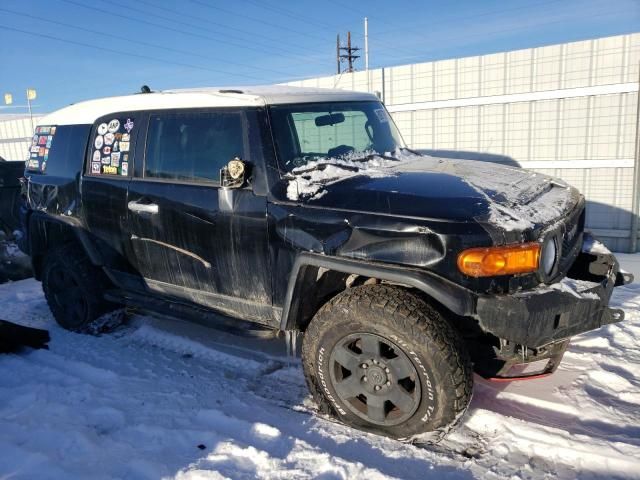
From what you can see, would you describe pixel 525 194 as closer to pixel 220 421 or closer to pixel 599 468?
pixel 599 468

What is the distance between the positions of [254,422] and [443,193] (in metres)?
1.76

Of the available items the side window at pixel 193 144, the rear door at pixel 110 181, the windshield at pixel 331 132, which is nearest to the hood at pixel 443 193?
the windshield at pixel 331 132

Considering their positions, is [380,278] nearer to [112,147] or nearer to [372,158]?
[372,158]

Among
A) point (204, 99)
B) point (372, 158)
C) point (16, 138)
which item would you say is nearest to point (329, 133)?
point (372, 158)

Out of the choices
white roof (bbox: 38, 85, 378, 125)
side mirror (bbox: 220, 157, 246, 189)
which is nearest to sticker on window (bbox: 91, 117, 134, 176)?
white roof (bbox: 38, 85, 378, 125)

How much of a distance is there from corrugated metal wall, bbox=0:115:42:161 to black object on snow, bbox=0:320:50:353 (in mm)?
14227

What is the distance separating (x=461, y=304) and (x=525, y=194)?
3.18 feet

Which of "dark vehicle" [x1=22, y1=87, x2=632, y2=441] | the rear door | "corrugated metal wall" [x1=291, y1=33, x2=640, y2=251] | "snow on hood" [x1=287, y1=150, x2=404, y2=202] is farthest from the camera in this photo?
"corrugated metal wall" [x1=291, y1=33, x2=640, y2=251]

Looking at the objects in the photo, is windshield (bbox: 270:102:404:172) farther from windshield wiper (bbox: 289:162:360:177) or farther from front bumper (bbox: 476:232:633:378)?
front bumper (bbox: 476:232:633:378)

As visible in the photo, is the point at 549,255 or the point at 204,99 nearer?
the point at 549,255

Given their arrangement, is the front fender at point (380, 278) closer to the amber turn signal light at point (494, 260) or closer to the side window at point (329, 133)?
the amber turn signal light at point (494, 260)

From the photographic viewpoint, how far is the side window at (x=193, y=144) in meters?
3.45

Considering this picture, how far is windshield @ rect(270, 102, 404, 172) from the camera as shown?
336 cm

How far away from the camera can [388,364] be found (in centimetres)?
281
